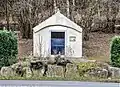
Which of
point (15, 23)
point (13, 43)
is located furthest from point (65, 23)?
point (15, 23)

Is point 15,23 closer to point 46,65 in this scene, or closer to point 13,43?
point 13,43

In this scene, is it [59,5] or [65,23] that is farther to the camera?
[59,5]

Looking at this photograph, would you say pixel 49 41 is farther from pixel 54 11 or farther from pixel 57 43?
pixel 54 11

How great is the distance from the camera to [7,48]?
19234 mm

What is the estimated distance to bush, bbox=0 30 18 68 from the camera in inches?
752

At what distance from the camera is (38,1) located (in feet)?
89.4

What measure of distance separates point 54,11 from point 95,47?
12.7 feet

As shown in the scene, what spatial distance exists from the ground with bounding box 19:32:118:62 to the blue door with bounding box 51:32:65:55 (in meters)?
2.43

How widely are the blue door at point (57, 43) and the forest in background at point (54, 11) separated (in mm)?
5519

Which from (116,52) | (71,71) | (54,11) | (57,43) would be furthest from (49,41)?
(54,11)

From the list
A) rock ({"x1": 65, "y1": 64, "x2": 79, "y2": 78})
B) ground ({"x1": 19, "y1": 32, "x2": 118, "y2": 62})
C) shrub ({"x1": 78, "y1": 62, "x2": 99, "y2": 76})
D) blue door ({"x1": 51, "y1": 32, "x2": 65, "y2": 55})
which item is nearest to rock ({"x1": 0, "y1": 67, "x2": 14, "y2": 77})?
rock ({"x1": 65, "y1": 64, "x2": 79, "y2": 78})

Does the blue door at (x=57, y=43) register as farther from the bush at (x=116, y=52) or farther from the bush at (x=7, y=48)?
the bush at (x=116, y=52)

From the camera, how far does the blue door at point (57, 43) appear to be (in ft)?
70.6

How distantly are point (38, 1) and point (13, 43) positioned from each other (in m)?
8.25
